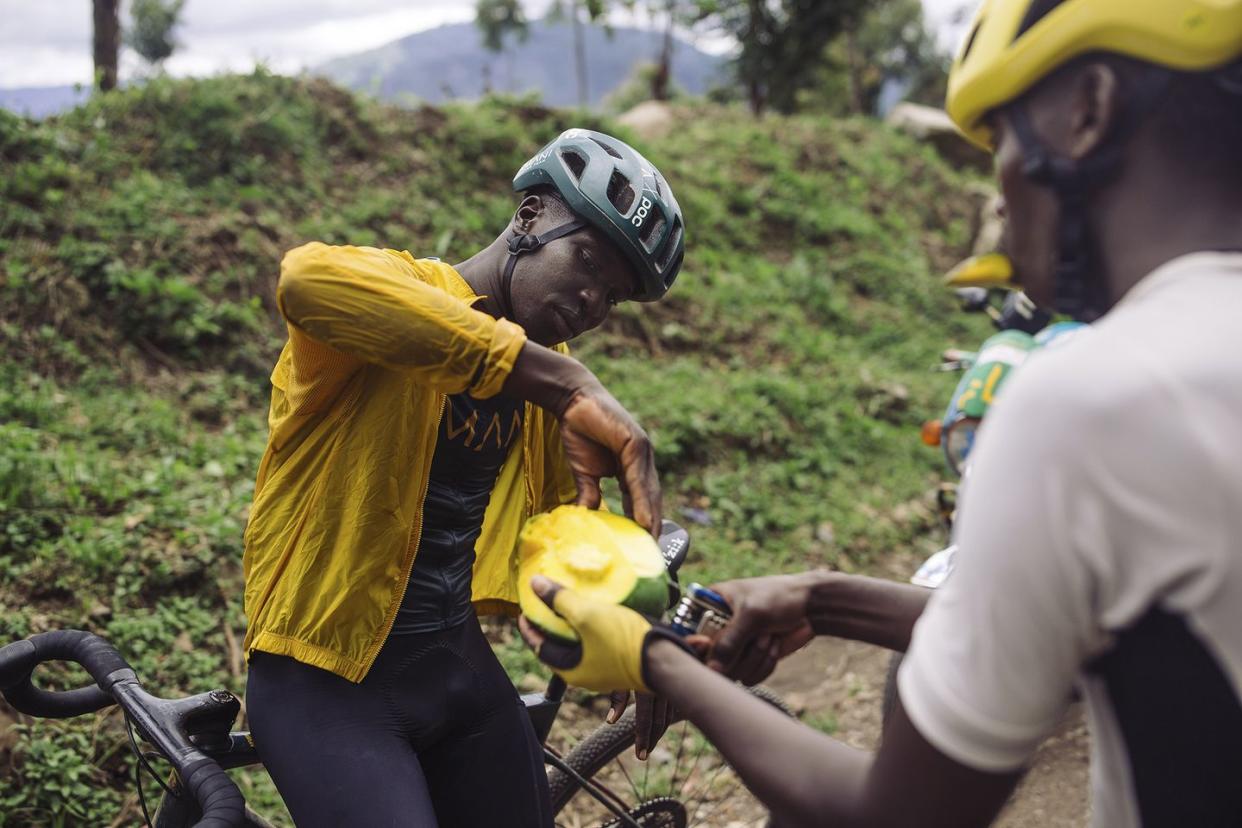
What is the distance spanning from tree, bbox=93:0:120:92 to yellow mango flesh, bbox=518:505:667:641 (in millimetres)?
9837

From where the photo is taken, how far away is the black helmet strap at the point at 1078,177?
1.26 m

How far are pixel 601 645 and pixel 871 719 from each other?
13.7 ft

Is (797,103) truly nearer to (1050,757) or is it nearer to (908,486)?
(908,486)

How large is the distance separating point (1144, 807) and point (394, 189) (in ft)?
31.0

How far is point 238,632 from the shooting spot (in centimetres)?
447

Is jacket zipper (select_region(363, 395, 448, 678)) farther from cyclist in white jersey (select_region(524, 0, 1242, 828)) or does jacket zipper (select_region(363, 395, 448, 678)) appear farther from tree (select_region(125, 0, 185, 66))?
tree (select_region(125, 0, 185, 66))

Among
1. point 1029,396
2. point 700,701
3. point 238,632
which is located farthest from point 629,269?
point 238,632

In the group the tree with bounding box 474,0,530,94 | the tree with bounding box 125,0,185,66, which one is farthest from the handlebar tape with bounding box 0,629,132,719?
the tree with bounding box 474,0,530,94

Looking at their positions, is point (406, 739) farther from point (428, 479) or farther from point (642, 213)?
point (642, 213)

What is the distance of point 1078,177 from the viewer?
1.29 meters

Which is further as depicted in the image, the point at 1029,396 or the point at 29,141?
the point at 29,141

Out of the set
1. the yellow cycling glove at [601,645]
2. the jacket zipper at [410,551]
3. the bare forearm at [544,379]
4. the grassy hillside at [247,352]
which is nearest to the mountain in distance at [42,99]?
the grassy hillside at [247,352]

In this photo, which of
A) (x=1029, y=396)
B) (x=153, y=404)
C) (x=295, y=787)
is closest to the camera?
(x=1029, y=396)

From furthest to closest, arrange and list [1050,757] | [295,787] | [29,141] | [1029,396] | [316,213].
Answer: [316,213], [29,141], [1050,757], [295,787], [1029,396]
